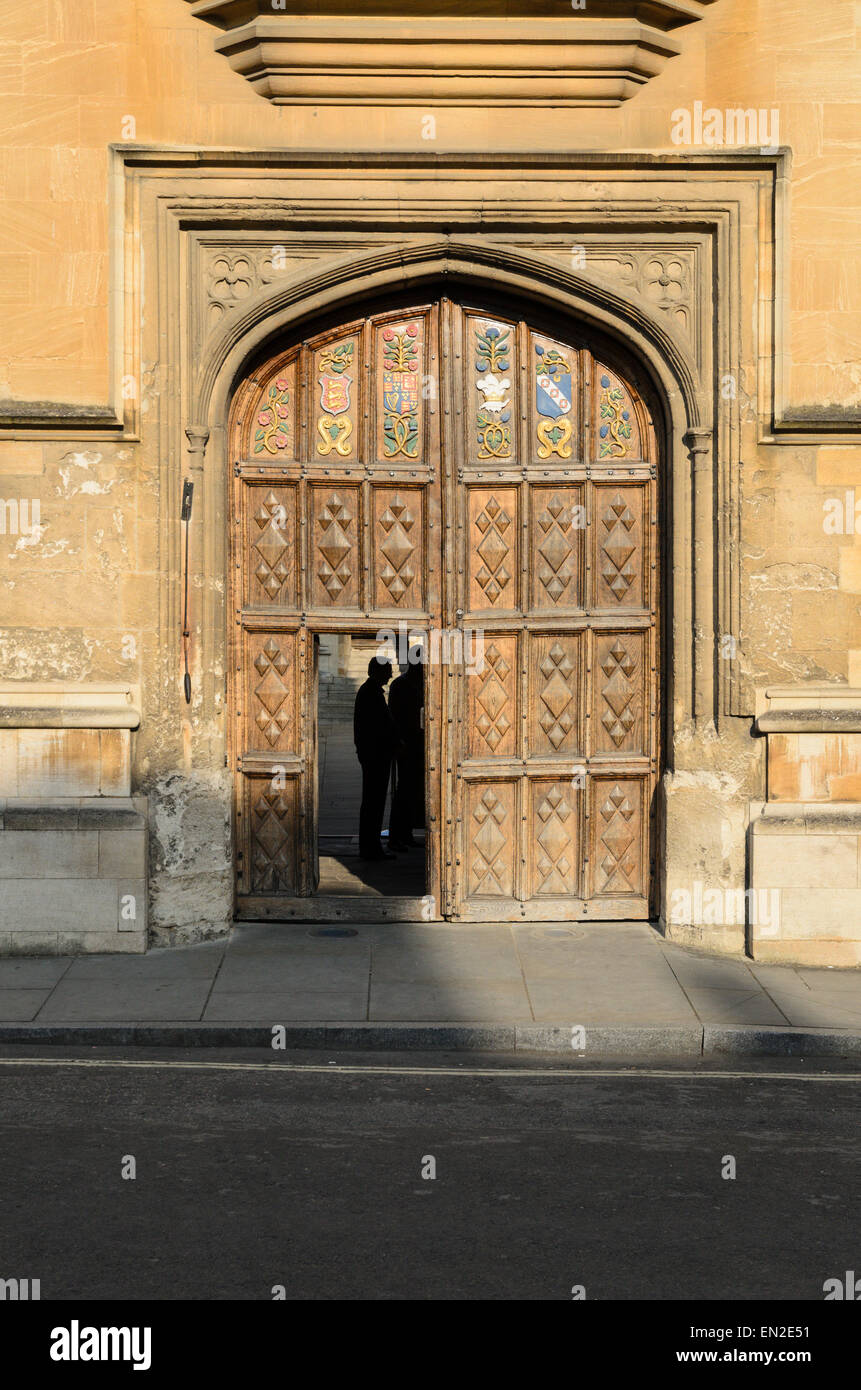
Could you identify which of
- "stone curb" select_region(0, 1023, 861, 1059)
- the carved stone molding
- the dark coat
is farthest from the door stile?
the dark coat

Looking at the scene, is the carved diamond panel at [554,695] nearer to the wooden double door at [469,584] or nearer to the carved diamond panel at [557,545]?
the wooden double door at [469,584]

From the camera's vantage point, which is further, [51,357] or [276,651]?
[276,651]

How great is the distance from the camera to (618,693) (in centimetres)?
1087

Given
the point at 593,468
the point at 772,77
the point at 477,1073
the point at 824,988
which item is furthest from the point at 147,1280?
the point at 772,77

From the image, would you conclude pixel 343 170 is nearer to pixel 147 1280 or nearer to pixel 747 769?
pixel 747 769

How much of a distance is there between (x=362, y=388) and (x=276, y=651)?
1879mm

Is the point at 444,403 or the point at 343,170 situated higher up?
the point at 343,170

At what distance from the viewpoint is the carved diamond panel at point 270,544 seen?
10.7m

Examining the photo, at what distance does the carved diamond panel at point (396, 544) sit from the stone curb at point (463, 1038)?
11.0 ft

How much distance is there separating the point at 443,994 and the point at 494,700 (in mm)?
2432

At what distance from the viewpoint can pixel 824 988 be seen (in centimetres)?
952

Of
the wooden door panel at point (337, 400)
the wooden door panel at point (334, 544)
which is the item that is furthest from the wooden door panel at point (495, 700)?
the wooden door panel at point (337, 400)

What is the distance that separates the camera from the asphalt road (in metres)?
5.50

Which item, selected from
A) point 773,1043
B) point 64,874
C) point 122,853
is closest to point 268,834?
point 122,853
